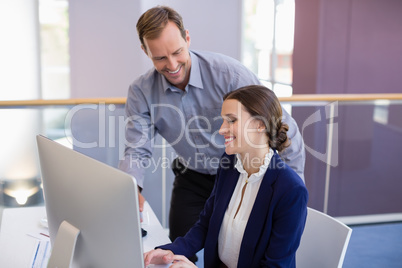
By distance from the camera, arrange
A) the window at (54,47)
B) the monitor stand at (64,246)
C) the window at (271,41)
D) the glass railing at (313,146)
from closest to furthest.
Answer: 1. the monitor stand at (64,246)
2. the glass railing at (313,146)
3. the window at (271,41)
4. the window at (54,47)

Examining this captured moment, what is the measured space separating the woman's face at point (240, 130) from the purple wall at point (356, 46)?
350 cm

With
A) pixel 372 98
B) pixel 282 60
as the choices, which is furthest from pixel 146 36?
pixel 282 60

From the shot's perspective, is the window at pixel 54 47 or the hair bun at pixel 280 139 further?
the window at pixel 54 47

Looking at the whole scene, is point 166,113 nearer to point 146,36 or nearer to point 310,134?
point 146,36

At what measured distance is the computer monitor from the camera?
41.1 inches

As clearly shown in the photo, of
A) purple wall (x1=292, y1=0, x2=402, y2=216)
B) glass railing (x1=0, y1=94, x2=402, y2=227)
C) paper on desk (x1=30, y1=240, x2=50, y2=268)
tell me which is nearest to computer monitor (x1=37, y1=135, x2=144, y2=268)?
paper on desk (x1=30, y1=240, x2=50, y2=268)

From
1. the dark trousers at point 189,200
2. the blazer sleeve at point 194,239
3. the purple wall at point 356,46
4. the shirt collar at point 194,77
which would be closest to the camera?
the blazer sleeve at point 194,239

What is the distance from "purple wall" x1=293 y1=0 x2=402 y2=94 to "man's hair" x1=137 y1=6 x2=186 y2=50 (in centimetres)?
333

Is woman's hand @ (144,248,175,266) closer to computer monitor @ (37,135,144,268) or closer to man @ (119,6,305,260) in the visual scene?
computer monitor @ (37,135,144,268)

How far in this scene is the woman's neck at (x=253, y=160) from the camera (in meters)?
1.66

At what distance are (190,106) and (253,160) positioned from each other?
20.5 inches

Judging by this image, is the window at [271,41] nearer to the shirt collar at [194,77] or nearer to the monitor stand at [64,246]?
the shirt collar at [194,77]

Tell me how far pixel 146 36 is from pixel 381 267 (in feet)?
7.39

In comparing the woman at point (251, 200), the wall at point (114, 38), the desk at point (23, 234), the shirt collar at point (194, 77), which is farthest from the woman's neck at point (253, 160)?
the wall at point (114, 38)
